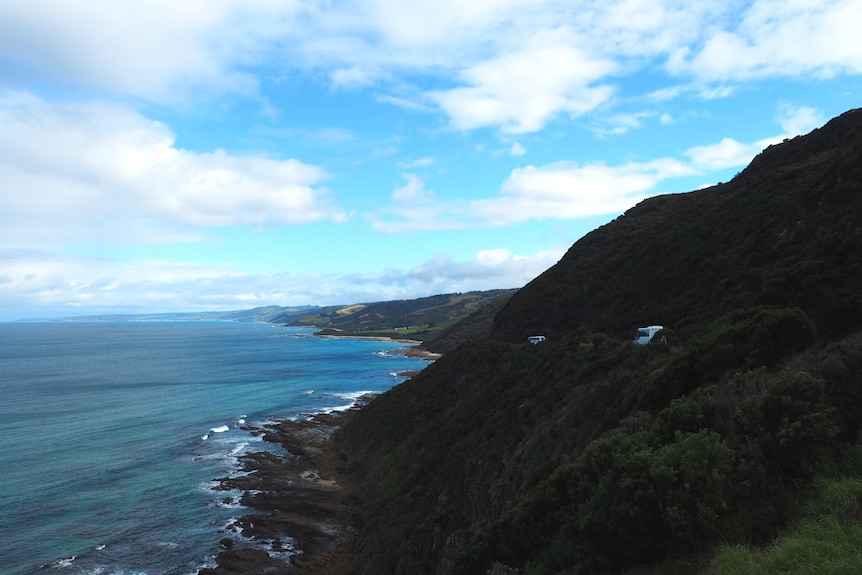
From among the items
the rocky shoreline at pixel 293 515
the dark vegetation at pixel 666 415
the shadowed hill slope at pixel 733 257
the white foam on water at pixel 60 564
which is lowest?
the rocky shoreline at pixel 293 515

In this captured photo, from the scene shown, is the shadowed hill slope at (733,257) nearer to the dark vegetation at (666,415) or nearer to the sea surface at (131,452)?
the dark vegetation at (666,415)

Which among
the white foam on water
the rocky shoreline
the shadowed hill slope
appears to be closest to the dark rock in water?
the rocky shoreline

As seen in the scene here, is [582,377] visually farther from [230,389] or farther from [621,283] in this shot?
[230,389]

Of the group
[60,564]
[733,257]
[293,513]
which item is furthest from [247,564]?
[733,257]

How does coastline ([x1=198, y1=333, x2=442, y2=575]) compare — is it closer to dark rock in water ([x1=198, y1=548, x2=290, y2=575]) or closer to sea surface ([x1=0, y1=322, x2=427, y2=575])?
dark rock in water ([x1=198, y1=548, x2=290, y2=575])

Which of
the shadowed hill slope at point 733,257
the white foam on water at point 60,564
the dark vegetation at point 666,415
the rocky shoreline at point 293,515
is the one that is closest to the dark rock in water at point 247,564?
the rocky shoreline at point 293,515

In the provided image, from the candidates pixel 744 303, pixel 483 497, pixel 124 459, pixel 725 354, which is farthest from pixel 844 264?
pixel 124 459
